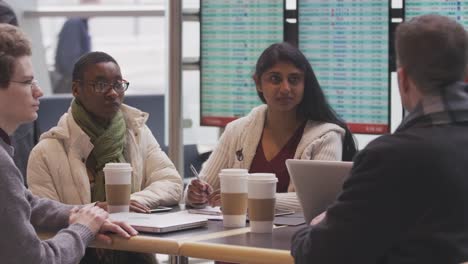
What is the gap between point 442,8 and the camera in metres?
4.14

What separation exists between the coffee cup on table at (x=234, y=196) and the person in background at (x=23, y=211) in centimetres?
33

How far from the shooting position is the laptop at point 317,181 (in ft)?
8.97

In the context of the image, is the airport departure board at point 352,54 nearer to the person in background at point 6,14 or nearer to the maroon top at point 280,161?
the maroon top at point 280,161

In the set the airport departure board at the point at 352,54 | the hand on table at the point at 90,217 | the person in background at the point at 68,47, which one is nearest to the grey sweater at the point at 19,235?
the hand on table at the point at 90,217

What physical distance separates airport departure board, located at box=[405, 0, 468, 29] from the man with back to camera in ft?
6.20

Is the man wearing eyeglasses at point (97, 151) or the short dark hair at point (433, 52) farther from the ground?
the short dark hair at point (433, 52)

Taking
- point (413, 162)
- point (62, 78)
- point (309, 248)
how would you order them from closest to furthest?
1. point (413, 162)
2. point (309, 248)
3. point (62, 78)

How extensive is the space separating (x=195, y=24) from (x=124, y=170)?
5.80ft

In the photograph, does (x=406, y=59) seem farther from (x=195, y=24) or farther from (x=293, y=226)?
(x=195, y=24)

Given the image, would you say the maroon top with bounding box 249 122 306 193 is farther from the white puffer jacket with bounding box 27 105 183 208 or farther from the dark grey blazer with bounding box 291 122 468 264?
the dark grey blazer with bounding box 291 122 468 264

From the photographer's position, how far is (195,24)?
4883mm

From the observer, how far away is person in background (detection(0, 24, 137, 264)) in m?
2.66

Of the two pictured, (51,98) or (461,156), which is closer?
(461,156)

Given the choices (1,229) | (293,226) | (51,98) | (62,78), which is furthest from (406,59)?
(62,78)
